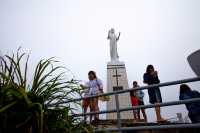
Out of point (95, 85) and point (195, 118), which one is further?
point (95, 85)

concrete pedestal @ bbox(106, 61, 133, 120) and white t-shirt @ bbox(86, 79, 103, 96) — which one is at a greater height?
concrete pedestal @ bbox(106, 61, 133, 120)

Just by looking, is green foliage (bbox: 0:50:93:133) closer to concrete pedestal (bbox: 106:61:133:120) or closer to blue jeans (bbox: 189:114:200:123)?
blue jeans (bbox: 189:114:200:123)

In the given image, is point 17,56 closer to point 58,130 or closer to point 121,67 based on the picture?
point 58,130

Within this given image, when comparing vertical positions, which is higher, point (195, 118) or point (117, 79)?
point (117, 79)

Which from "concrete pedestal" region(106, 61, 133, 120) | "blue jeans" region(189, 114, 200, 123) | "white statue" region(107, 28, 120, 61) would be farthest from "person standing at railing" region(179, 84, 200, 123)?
"white statue" region(107, 28, 120, 61)

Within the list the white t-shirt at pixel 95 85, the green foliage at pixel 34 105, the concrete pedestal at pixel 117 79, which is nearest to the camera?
the green foliage at pixel 34 105

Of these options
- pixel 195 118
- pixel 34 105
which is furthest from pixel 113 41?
pixel 34 105

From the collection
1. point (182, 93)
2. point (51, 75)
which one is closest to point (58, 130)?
point (51, 75)

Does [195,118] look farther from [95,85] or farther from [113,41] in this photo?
[113,41]

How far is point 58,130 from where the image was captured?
8.59 feet

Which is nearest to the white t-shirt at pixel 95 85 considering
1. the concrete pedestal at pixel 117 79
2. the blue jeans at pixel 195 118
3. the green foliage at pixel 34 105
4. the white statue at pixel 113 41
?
the blue jeans at pixel 195 118

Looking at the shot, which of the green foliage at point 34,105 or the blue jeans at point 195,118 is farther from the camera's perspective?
the blue jeans at point 195,118

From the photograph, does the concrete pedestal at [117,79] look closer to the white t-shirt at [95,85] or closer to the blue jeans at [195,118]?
the white t-shirt at [95,85]

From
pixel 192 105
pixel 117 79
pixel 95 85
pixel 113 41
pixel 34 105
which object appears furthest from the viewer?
pixel 113 41
